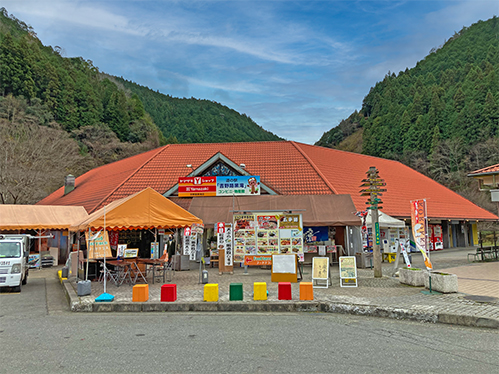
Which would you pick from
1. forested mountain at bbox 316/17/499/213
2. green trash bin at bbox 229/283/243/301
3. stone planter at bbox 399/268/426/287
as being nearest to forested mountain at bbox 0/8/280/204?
green trash bin at bbox 229/283/243/301

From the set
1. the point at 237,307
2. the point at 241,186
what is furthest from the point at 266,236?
the point at 241,186

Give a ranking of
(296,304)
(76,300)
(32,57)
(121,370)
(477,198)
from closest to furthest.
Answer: (121,370)
(296,304)
(76,300)
(477,198)
(32,57)

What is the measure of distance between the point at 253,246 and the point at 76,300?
729 cm

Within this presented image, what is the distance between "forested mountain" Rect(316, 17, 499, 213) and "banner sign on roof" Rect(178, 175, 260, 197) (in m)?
32.3

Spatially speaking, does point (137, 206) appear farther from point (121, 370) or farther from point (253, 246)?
point (121, 370)

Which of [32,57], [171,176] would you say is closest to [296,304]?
[171,176]

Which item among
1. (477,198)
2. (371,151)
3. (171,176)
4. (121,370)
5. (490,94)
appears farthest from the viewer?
(371,151)

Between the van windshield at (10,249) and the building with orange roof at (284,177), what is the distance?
9.65m

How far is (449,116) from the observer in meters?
60.0

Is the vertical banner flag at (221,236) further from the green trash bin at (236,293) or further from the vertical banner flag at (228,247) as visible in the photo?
the green trash bin at (236,293)

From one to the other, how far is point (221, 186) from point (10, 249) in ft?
38.5

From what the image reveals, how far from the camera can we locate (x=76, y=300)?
10.5m

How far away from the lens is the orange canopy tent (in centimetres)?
1359

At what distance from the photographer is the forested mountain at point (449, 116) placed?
5409cm
